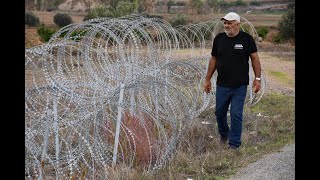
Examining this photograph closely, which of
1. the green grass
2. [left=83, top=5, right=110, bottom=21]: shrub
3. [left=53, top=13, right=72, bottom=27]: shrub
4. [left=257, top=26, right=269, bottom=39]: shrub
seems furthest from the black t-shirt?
[left=53, top=13, right=72, bottom=27]: shrub

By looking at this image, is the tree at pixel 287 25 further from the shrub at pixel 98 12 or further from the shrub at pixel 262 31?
the shrub at pixel 98 12

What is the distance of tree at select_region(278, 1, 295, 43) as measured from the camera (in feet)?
91.5

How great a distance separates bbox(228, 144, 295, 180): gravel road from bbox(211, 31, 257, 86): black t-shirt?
112 cm

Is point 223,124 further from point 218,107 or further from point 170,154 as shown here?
point 170,154

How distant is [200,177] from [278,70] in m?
14.5

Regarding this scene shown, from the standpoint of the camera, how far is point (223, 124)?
7.77 meters

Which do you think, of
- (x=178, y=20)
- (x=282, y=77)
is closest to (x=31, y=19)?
(x=178, y=20)

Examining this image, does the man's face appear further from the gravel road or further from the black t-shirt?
the gravel road

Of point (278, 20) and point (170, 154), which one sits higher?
point (278, 20)

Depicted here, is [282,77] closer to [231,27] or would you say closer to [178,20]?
[178,20]

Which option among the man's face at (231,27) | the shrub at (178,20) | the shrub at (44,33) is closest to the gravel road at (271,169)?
the man's face at (231,27)

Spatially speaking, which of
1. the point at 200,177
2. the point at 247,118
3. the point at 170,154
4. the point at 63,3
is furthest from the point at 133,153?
the point at 63,3

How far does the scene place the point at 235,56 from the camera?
7297 millimetres

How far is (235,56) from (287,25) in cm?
2178
